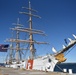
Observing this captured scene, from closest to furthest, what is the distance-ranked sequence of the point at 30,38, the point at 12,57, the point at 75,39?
the point at 75,39
the point at 30,38
the point at 12,57

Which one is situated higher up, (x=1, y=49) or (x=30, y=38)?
(x=30, y=38)

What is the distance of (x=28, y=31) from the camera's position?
60562mm

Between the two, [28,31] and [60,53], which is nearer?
[60,53]

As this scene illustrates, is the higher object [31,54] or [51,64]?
[31,54]

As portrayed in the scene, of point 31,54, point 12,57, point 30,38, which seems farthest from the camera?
point 12,57

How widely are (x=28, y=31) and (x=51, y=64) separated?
22.1m

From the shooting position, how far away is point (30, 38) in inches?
2351

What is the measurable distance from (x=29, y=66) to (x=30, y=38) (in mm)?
15409

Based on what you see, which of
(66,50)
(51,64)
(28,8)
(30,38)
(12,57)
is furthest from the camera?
(12,57)

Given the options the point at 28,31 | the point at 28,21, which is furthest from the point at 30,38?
the point at 28,21

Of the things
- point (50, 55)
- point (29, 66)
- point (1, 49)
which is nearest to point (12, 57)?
point (1, 49)

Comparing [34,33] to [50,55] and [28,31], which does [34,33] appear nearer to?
[28,31]

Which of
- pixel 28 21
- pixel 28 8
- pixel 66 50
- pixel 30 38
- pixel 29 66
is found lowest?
pixel 29 66

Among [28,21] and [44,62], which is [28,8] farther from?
[44,62]
